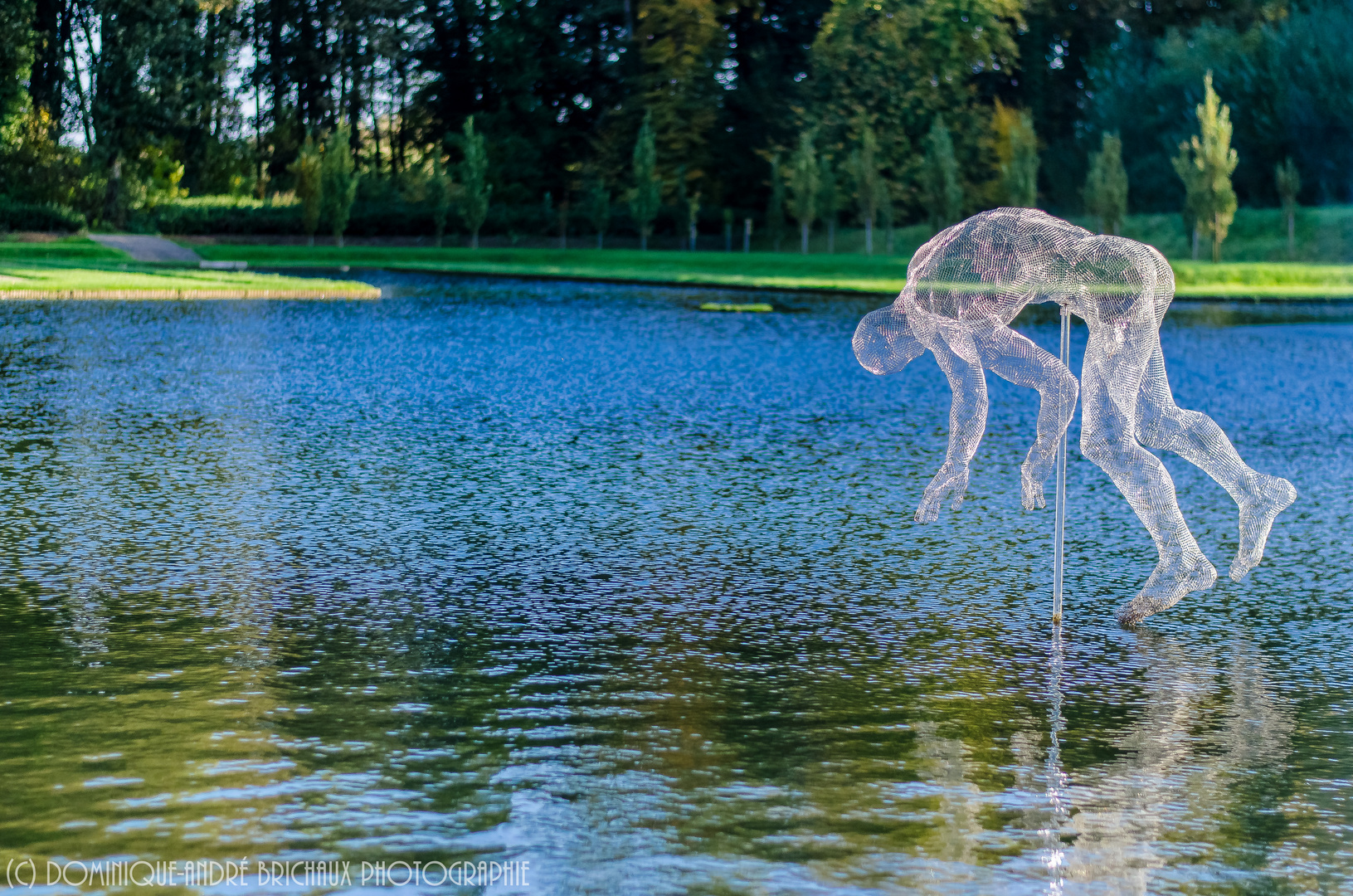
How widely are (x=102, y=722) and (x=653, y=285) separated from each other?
32.4 metres

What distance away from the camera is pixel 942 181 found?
169 feet

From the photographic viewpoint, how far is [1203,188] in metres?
44.5

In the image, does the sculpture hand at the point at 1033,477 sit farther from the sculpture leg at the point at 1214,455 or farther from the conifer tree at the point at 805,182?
the conifer tree at the point at 805,182

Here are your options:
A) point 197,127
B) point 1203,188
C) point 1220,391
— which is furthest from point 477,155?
point 1220,391

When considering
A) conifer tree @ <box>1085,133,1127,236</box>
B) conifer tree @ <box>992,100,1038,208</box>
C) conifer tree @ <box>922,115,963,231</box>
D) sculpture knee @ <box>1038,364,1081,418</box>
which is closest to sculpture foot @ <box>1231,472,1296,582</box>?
sculpture knee @ <box>1038,364,1081,418</box>

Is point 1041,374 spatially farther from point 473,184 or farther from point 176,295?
point 473,184

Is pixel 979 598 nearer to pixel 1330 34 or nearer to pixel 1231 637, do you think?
pixel 1231 637

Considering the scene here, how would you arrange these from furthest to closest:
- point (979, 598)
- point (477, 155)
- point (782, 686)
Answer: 1. point (477, 155)
2. point (979, 598)
3. point (782, 686)

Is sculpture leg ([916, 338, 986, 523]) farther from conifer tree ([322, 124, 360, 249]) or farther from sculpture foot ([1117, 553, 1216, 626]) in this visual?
conifer tree ([322, 124, 360, 249])

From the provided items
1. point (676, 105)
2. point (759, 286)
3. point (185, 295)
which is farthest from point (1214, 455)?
point (676, 105)

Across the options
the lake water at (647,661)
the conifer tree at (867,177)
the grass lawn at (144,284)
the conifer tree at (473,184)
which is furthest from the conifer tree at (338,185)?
the lake water at (647,661)

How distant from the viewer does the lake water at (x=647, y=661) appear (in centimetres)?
450

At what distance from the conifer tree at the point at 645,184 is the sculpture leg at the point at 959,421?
5193 centimetres

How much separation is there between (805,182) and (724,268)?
10506mm
